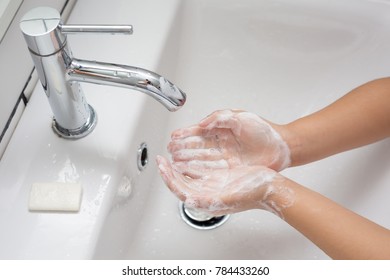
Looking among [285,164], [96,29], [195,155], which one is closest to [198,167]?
[195,155]

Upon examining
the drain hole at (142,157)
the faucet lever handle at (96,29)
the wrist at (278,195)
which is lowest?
the drain hole at (142,157)

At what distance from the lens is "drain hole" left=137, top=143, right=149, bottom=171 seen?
0.65 m

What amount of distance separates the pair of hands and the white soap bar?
0.11 metres

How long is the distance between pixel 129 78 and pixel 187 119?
0.29 metres

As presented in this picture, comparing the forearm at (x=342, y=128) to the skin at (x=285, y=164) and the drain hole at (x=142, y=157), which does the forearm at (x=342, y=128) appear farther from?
the drain hole at (x=142, y=157)

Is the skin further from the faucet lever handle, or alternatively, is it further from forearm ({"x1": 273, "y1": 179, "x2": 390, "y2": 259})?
the faucet lever handle

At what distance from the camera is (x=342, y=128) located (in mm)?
660

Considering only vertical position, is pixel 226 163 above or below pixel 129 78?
below

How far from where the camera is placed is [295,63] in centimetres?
83

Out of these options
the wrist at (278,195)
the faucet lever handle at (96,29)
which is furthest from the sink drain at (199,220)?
the faucet lever handle at (96,29)

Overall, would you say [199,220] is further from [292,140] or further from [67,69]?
[67,69]

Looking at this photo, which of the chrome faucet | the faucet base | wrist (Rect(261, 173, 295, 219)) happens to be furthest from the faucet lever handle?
wrist (Rect(261, 173, 295, 219))

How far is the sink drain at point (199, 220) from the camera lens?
2.30 feet
